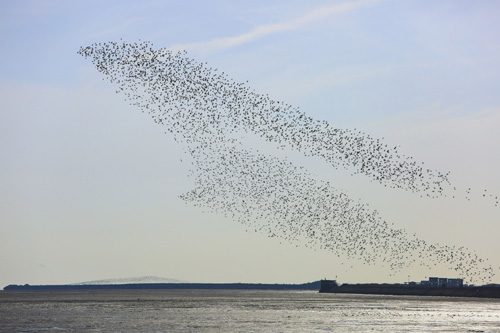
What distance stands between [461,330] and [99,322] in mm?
35947

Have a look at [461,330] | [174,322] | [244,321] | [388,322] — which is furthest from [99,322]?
[461,330]

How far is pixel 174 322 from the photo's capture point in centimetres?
8681

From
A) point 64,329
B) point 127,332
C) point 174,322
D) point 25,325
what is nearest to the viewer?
point 127,332

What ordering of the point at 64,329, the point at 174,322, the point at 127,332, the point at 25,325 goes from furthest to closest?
the point at 174,322 → the point at 25,325 → the point at 64,329 → the point at 127,332

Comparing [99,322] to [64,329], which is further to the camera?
[99,322]

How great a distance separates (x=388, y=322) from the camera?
88.1 meters

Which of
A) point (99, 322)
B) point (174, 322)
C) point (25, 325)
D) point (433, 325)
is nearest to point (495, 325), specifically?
point (433, 325)

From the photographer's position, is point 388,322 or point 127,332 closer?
point 127,332

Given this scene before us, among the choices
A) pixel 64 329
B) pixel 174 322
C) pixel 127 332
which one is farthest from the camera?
pixel 174 322

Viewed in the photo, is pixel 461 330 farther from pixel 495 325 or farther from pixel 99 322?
pixel 99 322

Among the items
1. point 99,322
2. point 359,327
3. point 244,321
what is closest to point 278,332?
point 359,327

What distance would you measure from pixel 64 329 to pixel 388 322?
3329 cm

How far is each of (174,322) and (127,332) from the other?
1700 cm

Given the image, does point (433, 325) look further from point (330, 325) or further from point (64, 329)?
point (64, 329)
